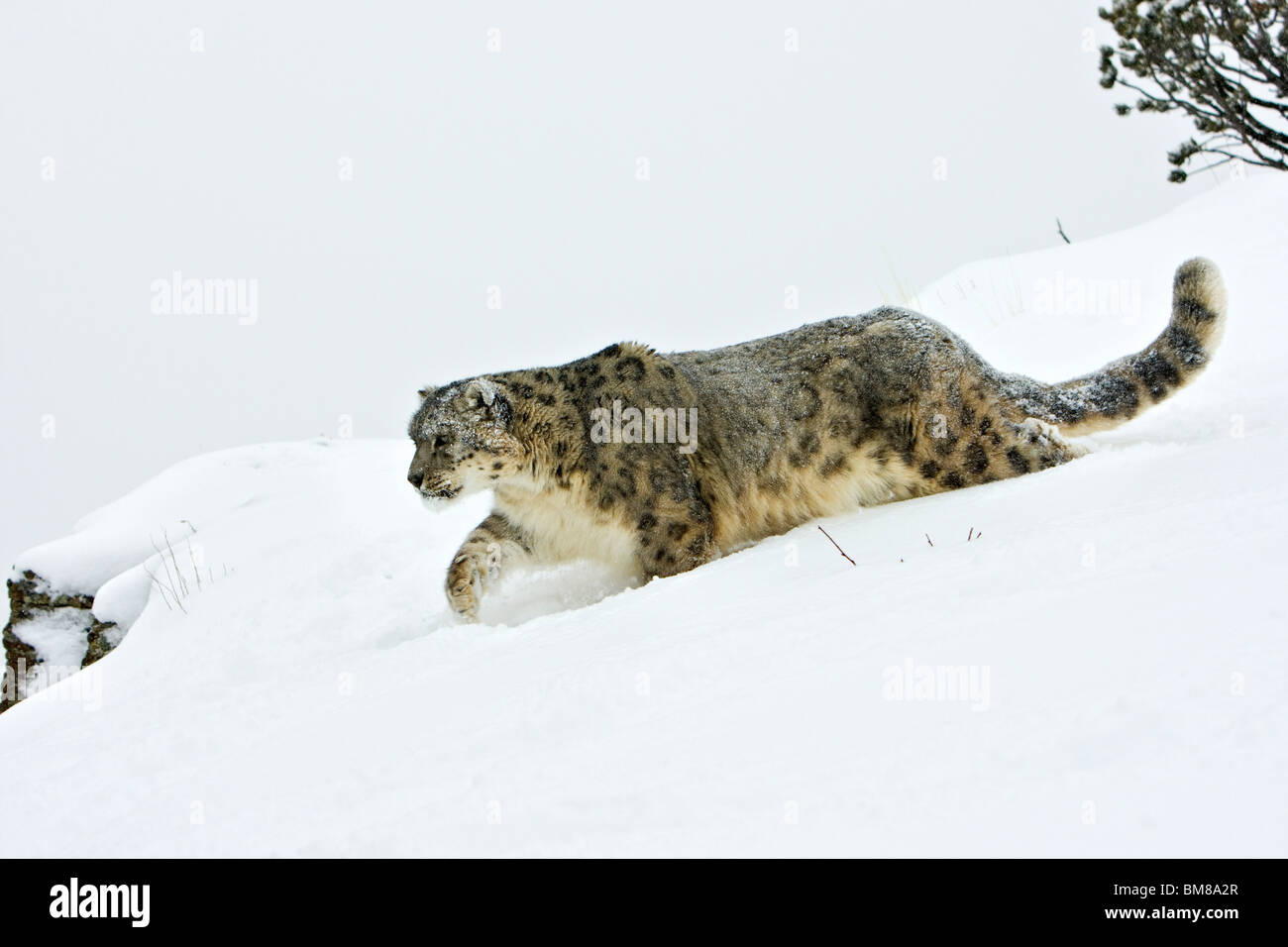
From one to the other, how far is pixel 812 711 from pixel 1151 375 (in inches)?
174

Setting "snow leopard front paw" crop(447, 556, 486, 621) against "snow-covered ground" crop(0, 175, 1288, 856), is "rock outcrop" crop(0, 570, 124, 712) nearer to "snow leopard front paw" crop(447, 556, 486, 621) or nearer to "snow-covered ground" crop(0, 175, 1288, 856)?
"snow-covered ground" crop(0, 175, 1288, 856)

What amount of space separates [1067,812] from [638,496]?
3720 millimetres

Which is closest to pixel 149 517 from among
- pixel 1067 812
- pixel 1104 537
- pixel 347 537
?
pixel 347 537

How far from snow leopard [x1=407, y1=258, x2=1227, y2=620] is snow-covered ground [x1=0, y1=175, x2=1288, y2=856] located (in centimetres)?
42

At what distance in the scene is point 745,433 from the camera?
227 inches

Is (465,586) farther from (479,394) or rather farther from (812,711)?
(812,711)

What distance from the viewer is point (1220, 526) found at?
291 centimetres

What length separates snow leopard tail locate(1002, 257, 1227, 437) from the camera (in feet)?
18.7

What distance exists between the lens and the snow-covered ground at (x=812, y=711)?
1.87 m

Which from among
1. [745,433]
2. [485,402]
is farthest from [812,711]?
[485,402]

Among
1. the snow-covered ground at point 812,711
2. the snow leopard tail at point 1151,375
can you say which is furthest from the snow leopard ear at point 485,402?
the snow leopard tail at point 1151,375

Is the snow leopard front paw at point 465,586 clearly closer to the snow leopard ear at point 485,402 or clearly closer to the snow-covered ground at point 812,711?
the snow-covered ground at point 812,711

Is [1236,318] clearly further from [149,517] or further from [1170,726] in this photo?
[149,517]

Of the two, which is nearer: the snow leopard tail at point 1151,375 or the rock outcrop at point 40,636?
the snow leopard tail at point 1151,375
